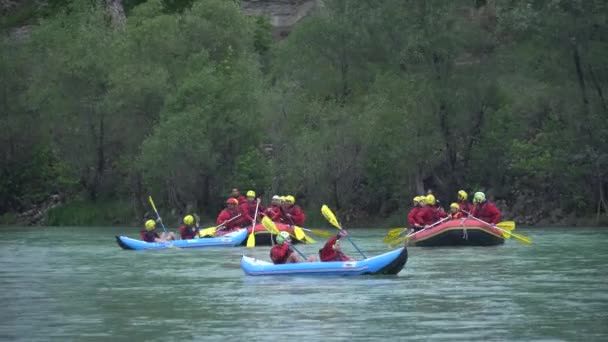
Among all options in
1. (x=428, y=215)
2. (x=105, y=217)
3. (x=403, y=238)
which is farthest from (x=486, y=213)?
(x=105, y=217)

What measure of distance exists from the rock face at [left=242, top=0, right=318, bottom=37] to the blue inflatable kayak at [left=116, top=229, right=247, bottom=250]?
1268 inches

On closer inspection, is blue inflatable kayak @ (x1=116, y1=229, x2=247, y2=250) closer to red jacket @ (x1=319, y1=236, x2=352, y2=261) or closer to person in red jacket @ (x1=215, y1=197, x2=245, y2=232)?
person in red jacket @ (x1=215, y1=197, x2=245, y2=232)

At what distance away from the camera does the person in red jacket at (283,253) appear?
29.0m

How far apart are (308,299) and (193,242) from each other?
16.0 meters

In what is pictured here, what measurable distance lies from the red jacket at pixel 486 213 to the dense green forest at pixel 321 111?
478 inches

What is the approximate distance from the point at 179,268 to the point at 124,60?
28.8m

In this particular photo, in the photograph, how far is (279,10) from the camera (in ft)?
240

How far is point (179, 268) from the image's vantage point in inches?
1278

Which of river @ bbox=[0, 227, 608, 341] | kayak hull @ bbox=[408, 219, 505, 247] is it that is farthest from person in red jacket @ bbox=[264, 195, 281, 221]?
river @ bbox=[0, 227, 608, 341]

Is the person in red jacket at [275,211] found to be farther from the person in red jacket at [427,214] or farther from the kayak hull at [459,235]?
the kayak hull at [459,235]

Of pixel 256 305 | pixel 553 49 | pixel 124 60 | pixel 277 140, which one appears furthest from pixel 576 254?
pixel 124 60

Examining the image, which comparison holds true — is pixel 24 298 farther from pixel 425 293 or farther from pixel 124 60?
pixel 124 60

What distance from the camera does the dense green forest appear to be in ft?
172

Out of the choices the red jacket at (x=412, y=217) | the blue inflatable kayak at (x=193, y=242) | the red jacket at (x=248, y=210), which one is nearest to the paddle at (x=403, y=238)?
the red jacket at (x=412, y=217)
